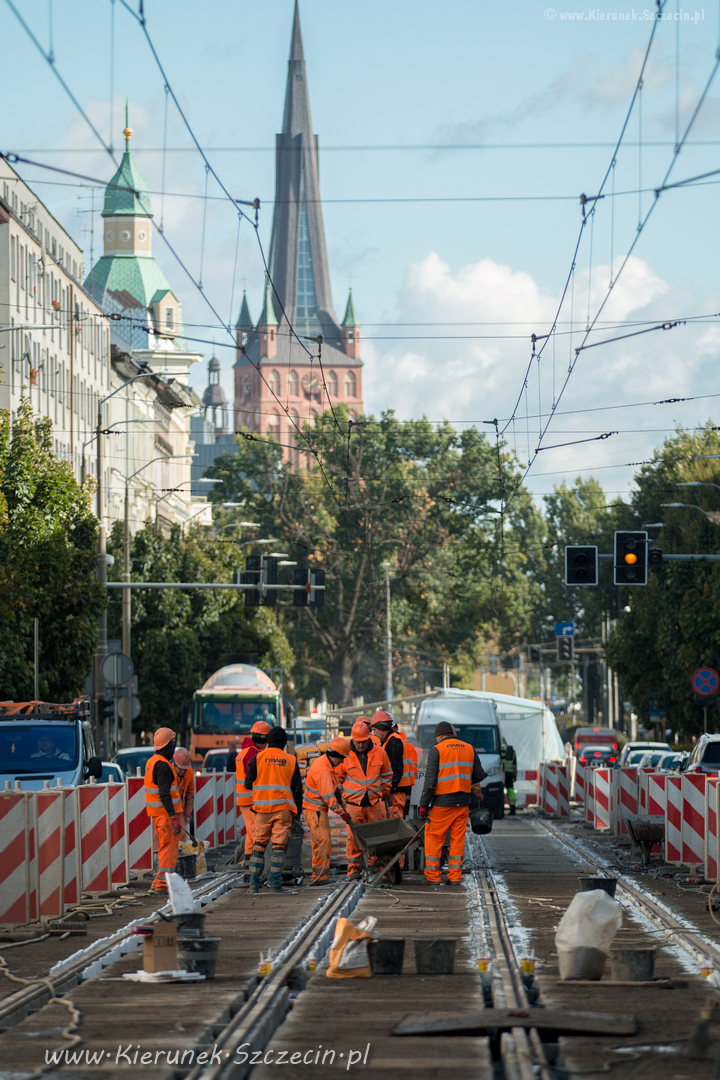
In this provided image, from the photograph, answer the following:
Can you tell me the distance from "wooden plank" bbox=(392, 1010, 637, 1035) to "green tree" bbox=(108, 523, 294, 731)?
139ft

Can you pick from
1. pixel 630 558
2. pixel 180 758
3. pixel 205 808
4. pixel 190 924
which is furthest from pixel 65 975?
pixel 630 558

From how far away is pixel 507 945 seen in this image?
1260 centimetres

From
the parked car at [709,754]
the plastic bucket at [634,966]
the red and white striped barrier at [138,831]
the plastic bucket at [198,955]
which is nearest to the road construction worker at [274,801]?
the red and white striped barrier at [138,831]

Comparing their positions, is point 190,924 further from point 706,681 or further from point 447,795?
point 706,681

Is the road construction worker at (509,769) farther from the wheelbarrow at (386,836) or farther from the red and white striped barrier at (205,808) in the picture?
the wheelbarrow at (386,836)

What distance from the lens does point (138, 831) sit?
19.2 m

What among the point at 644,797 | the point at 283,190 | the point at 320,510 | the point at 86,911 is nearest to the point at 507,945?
the point at 86,911

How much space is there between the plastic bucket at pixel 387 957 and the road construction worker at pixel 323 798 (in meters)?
7.36

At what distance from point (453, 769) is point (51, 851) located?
499cm

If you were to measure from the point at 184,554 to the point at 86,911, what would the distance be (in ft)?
143

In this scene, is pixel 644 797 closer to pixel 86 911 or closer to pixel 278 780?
pixel 278 780

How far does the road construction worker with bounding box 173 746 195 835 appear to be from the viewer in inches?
754

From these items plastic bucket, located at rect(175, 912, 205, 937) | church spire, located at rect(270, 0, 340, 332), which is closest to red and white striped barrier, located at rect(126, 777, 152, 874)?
plastic bucket, located at rect(175, 912, 205, 937)

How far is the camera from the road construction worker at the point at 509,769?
114 feet
